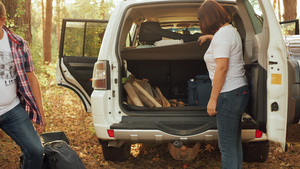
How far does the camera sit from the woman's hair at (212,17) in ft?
8.87

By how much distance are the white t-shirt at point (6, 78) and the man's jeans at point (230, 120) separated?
1.69 meters

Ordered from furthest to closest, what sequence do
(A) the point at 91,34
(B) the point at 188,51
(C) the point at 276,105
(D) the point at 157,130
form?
(A) the point at 91,34 → (B) the point at 188,51 → (D) the point at 157,130 → (C) the point at 276,105

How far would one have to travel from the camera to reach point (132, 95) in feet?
13.7

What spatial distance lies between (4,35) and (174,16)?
3.31m

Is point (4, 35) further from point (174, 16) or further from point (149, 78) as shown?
point (174, 16)

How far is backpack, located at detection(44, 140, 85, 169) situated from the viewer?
2.81m

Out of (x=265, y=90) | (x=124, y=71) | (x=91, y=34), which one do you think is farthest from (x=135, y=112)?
(x=91, y=34)

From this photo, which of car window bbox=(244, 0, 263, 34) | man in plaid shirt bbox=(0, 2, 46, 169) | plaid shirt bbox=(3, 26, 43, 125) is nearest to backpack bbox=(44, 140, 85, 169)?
man in plaid shirt bbox=(0, 2, 46, 169)

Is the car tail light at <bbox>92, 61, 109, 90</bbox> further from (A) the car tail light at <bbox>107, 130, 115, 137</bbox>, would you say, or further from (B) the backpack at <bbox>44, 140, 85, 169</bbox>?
(B) the backpack at <bbox>44, 140, 85, 169</bbox>

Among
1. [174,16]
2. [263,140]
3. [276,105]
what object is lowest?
[263,140]

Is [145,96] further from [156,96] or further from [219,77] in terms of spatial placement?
[219,77]

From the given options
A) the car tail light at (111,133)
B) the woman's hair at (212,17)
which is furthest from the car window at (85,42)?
the woman's hair at (212,17)

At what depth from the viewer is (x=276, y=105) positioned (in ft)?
8.48

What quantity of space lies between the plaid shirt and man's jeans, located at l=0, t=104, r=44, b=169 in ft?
0.34
